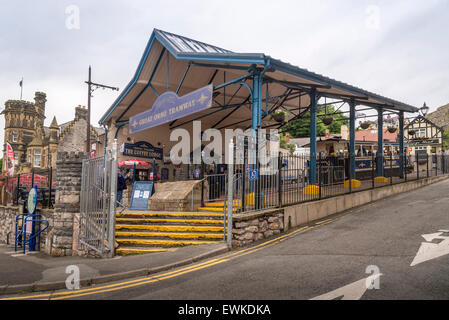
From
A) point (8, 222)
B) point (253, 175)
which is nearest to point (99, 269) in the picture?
point (253, 175)

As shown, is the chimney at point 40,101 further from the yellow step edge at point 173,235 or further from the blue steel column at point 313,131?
the blue steel column at point 313,131

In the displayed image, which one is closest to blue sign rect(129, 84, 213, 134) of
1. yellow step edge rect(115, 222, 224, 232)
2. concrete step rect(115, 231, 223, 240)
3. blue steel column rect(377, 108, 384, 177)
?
yellow step edge rect(115, 222, 224, 232)

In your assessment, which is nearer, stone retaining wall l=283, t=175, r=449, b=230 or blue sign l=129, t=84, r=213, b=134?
stone retaining wall l=283, t=175, r=449, b=230

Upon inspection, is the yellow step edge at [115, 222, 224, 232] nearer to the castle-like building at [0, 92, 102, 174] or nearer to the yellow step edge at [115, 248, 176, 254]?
the yellow step edge at [115, 248, 176, 254]

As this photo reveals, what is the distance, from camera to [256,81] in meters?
9.46

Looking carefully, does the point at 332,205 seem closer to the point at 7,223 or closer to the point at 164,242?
the point at 164,242

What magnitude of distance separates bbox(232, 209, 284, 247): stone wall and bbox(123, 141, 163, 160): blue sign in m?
10.8

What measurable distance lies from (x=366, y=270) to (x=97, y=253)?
269 inches

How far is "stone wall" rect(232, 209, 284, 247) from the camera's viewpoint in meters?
7.59

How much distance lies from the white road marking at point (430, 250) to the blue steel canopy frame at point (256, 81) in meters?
5.17

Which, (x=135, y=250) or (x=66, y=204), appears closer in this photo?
(x=135, y=250)

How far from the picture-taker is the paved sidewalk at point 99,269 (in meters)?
5.45

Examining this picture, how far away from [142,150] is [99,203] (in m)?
9.37

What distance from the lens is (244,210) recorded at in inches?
320
